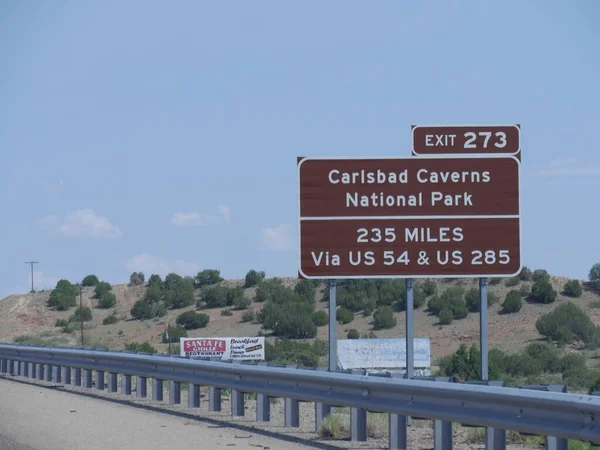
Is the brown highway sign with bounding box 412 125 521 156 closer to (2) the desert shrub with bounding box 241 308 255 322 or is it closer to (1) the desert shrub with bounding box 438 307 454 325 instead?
(1) the desert shrub with bounding box 438 307 454 325

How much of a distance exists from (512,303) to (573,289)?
5.63m

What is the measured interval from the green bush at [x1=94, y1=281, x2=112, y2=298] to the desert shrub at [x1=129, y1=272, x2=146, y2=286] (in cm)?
325

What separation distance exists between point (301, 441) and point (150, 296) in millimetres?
69808

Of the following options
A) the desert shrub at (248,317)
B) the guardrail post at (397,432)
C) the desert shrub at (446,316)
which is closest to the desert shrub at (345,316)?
the desert shrub at (446,316)

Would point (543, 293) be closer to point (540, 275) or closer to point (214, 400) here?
point (540, 275)

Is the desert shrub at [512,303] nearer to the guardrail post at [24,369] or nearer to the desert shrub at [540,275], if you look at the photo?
the desert shrub at [540,275]

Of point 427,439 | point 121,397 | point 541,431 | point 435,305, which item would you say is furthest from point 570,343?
point 541,431

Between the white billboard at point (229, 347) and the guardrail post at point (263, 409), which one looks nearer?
the guardrail post at point (263, 409)

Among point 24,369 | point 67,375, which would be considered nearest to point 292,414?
point 67,375

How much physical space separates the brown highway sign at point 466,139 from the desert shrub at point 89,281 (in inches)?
3198

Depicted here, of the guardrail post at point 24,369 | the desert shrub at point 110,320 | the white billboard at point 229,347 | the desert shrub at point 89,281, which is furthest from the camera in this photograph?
the desert shrub at point 89,281

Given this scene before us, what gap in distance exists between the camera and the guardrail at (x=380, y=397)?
10305mm

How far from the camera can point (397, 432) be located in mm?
13281

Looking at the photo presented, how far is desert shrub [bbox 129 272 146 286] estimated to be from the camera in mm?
95188
